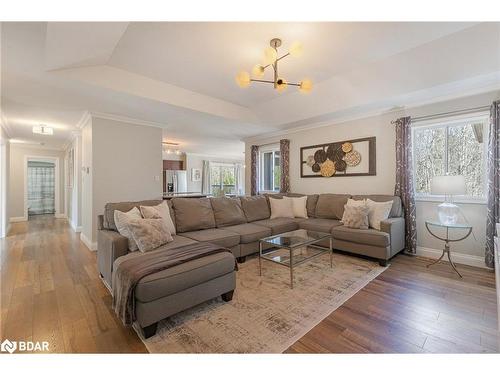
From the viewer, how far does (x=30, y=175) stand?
8.15 meters

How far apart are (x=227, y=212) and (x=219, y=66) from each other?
210 cm

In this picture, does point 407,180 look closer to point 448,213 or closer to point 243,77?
point 448,213

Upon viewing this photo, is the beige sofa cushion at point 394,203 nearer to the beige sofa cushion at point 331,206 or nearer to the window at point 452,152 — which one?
the window at point 452,152

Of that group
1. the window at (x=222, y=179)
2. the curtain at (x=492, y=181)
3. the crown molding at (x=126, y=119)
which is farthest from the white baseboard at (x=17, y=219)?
the curtain at (x=492, y=181)

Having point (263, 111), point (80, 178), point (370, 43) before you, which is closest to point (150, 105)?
point (263, 111)

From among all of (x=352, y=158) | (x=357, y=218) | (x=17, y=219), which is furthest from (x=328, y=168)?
(x=17, y=219)

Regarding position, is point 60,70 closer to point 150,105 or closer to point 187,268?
point 150,105

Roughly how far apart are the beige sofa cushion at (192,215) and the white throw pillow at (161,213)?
0.16 m

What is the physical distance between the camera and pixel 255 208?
163 inches

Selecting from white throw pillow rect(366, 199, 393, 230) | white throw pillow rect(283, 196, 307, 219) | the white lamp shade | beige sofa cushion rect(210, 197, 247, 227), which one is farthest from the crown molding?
the white lamp shade

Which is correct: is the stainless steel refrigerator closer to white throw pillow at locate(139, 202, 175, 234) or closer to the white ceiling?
the white ceiling

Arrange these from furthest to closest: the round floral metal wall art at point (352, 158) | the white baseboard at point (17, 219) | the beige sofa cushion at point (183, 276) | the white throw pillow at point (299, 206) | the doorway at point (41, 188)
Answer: the doorway at point (41, 188) < the white baseboard at point (17, 219) < the white throw pillow at point (299, 206) < the round floral metal wall art at point (352, 158) < the beige sofa cushion at point (183, 276)

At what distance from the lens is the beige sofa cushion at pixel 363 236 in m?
2.99
